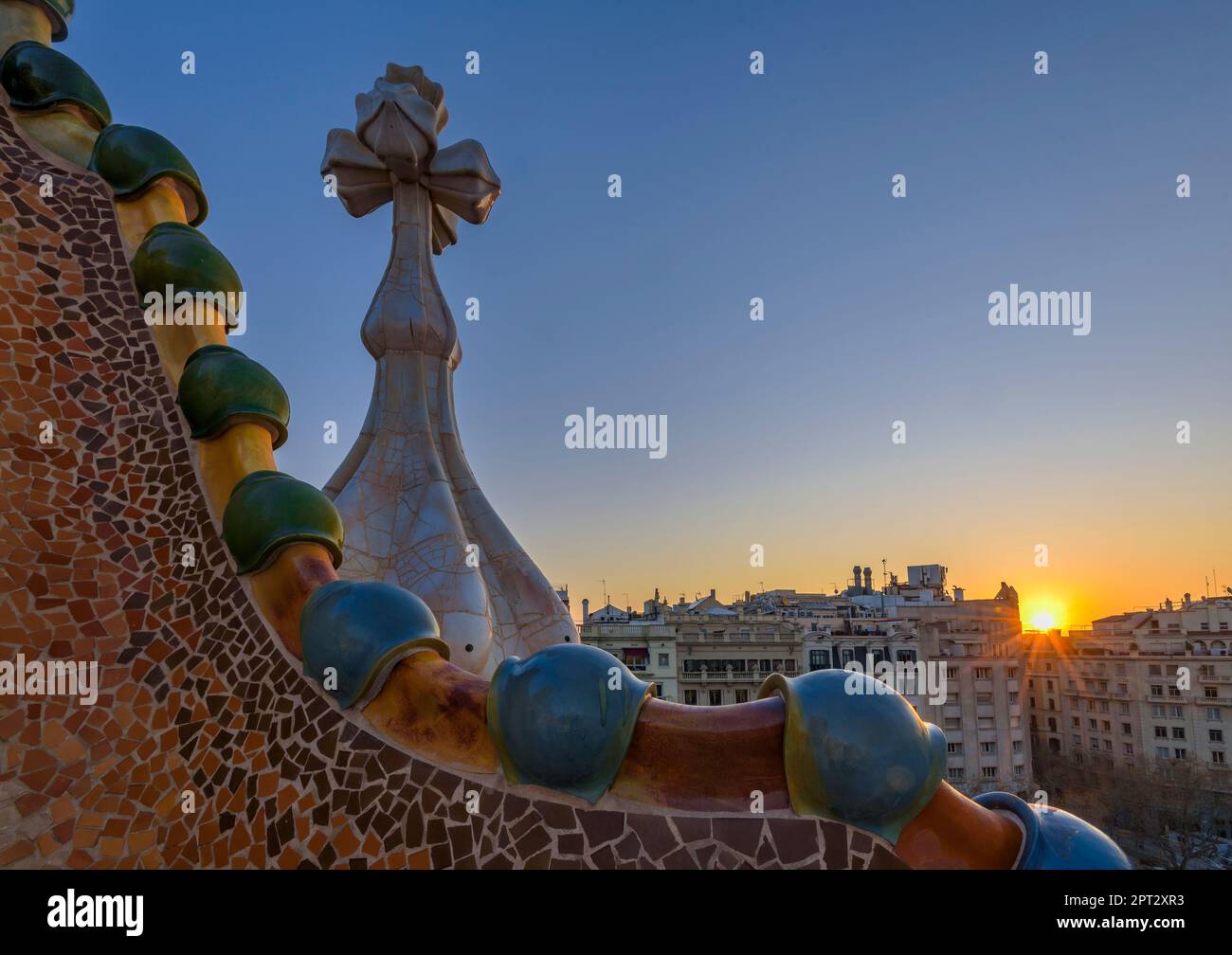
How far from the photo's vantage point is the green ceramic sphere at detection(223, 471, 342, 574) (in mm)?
3035

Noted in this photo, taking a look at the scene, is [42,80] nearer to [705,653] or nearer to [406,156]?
[406,156]

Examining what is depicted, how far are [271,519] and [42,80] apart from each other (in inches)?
100

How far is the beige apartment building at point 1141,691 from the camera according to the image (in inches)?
1303

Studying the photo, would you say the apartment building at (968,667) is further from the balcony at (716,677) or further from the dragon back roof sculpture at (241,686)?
the dragon back roof sculpture at (241,686)

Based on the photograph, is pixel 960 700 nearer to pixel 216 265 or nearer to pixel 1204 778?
pixel 1204 778

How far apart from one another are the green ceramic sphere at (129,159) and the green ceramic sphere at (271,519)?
5.55 feet

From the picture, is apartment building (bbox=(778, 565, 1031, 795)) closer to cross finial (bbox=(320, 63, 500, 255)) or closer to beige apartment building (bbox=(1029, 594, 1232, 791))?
beige apartment building (bbox=(1029, 594, 1232, 791))

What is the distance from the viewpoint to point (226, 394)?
3.32 metres

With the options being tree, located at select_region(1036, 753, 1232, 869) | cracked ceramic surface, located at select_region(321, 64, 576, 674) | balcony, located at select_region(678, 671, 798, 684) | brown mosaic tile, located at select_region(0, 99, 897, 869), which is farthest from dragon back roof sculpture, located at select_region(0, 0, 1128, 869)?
balcony, located at select_region(678, 671, 798, 684)

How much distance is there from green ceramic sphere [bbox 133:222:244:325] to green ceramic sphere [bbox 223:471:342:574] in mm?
1002

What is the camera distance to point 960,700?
34.2 meters

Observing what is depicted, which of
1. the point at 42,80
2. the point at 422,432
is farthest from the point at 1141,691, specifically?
the point at 42,80
